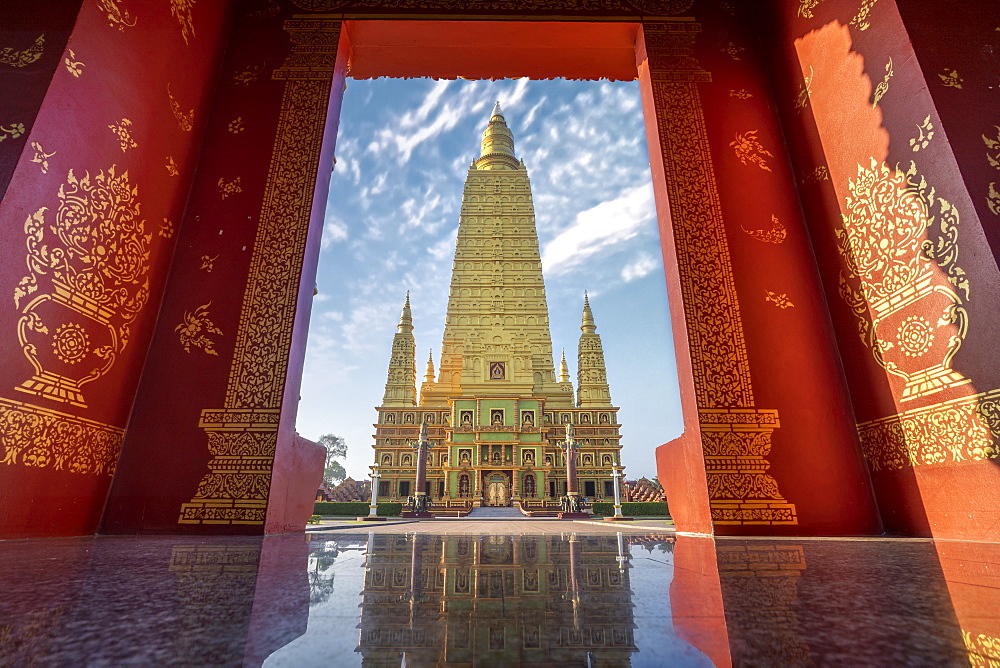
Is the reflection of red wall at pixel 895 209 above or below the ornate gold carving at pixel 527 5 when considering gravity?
below

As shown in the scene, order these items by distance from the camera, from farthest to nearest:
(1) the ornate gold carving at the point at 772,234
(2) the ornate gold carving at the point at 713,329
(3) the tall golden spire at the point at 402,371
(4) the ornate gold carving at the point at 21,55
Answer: (3) the tall golden spire at the point at 402,371
(1) the ornate gold carving at the point at 772,234
(2) the ornate gold carving at the point at 713,329
(4) the ornate gold carving at the point at 21,55

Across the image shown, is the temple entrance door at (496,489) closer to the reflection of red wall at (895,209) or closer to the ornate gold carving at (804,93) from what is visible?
the reflection of red wall at (895,209)

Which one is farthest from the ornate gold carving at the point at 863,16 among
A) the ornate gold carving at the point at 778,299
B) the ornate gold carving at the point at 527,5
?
the ornate gold carving at the point at 778,299

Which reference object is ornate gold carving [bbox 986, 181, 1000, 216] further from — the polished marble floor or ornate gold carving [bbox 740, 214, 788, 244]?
the polished marble floor

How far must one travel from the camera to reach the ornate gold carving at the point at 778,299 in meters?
2.68

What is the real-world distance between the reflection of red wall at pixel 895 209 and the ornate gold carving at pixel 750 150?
0.62 ft

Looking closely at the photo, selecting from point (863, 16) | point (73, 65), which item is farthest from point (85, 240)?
point (863, 16)

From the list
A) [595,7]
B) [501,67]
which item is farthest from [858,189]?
[501,67]

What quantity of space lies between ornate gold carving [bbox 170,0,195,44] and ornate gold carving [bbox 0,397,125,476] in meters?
2.14

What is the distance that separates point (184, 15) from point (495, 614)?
352 cm

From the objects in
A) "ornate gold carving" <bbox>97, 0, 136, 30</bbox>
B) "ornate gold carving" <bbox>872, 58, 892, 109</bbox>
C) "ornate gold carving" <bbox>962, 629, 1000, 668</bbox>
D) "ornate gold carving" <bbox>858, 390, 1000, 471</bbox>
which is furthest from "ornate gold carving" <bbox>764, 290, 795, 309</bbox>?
"ornate gold carving" <bbox>97, 0, 136, 30</bbox>

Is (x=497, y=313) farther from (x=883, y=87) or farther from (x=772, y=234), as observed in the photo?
(x=883, y=87)

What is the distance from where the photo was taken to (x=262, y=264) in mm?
2699

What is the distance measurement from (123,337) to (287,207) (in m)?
1.05
